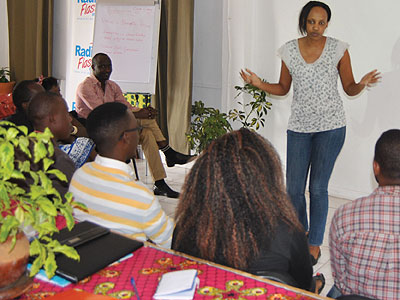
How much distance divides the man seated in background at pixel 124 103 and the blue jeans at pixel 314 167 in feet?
5.14

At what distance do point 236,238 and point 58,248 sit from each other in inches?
21.6

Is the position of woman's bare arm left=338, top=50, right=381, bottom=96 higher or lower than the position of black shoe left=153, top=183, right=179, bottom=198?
higher

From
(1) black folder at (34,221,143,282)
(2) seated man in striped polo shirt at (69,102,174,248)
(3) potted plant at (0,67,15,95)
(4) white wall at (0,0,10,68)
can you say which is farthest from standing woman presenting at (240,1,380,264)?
(4) white wall at (0,0,10,68)

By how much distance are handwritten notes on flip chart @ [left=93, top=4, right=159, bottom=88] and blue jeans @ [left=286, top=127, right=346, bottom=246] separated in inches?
92.5

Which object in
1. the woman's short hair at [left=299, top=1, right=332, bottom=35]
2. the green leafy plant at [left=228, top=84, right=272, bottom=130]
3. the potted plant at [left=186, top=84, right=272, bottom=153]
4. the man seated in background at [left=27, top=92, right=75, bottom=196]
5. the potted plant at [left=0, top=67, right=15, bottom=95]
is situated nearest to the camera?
the man seated in background at [left=27, top=92, right=75, bottom=196]

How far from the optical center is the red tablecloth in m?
1.35

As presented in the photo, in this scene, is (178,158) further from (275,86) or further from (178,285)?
(178,285)

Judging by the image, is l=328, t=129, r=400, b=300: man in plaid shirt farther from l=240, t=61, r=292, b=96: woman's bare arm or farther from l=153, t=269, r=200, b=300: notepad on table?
l=240, t=61, r=292, b=96: woman's bare arm

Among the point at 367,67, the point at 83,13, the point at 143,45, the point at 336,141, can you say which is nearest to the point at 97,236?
the point at 336,141

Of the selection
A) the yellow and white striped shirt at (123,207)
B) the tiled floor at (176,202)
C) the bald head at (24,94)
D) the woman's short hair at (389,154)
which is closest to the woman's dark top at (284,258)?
the yellow and white striped shirt at (123,207)

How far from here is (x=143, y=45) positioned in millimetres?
5160

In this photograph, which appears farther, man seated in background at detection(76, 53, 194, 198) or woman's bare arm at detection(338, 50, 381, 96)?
man seated in background at detection(76, 53, 194, 198)

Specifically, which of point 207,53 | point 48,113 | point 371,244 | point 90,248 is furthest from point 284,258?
point 207,53

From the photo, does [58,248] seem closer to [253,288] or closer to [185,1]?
[253,288]
